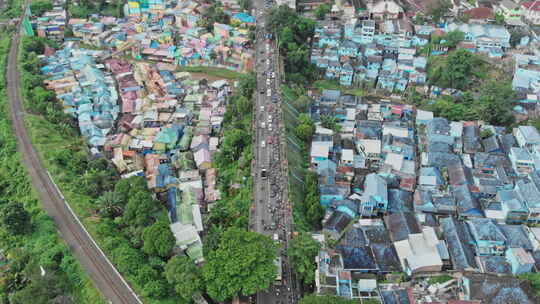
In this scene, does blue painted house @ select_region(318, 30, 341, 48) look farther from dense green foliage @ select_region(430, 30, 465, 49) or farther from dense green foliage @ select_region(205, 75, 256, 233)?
dense green foliage @ select_region(205, 75, 256, 233)

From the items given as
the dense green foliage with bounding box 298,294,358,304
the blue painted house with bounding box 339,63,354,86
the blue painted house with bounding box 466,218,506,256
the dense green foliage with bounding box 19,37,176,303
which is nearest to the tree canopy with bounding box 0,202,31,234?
the dense green foliage with bounding box 19,37,176,303

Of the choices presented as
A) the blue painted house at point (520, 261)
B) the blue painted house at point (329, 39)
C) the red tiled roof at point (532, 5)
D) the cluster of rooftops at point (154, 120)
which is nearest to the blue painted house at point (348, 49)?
the blue painted house at point (329, 39)

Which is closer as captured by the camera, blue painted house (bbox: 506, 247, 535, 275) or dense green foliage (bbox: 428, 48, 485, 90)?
blue painted house (bbox: 506, 247, 535, 275)

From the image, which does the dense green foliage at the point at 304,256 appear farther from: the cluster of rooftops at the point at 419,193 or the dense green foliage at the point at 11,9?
the dense green foliage at the point at 11,9

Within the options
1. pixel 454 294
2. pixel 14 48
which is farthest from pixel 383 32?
pixel 14 48

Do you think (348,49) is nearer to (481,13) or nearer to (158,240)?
(481,13)

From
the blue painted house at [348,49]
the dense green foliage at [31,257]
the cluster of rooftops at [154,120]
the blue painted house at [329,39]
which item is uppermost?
the blue painted house at [329,39]

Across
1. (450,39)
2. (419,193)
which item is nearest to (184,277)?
(419,193)
